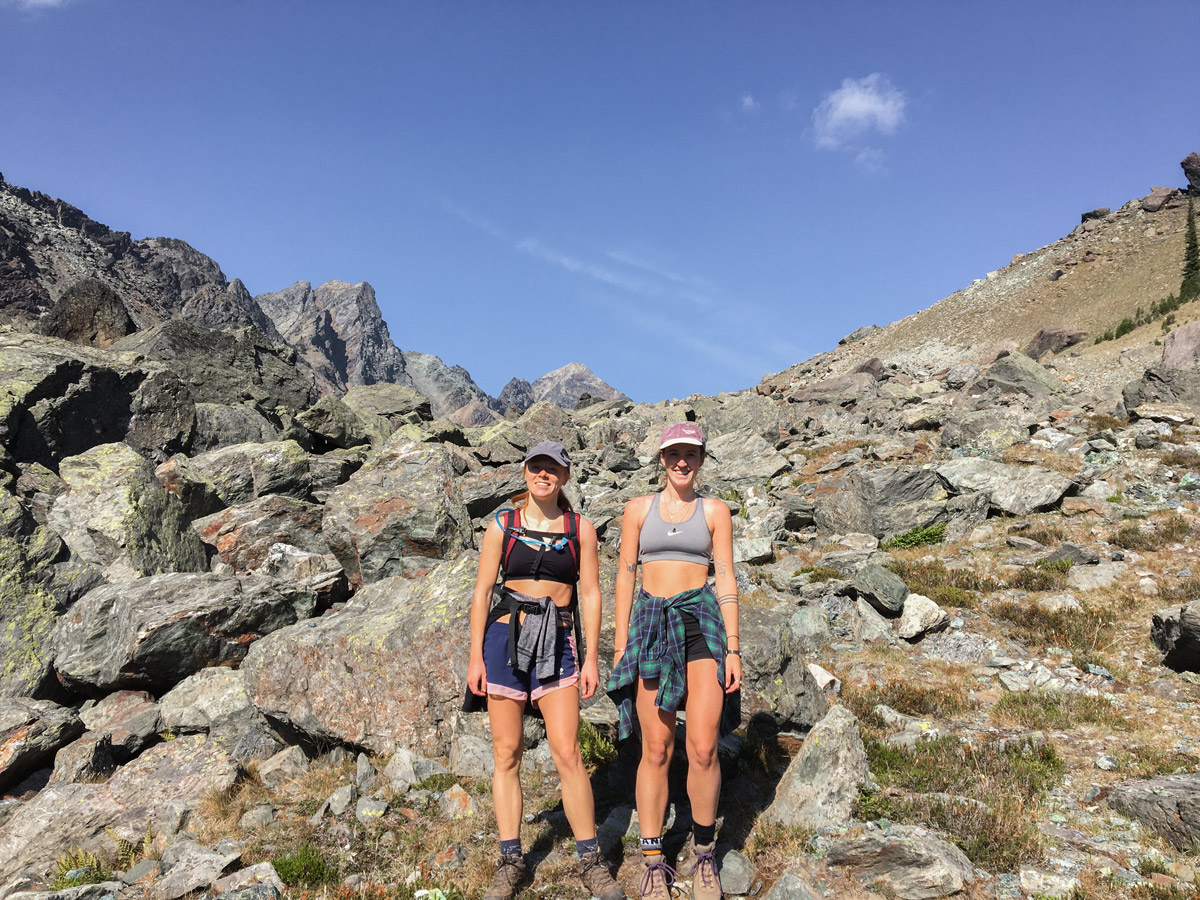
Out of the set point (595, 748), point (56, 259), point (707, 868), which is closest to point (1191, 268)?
point (595, 748)

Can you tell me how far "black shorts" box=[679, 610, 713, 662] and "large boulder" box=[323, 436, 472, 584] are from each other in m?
7.28

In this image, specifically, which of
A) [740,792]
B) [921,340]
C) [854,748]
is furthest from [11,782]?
[921,340]

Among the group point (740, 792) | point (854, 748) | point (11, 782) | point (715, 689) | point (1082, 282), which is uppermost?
point (1082, 282)

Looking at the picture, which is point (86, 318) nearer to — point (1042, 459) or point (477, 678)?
point (477, 678)

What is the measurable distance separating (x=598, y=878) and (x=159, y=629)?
729 cm

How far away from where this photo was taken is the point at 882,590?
11.0 meters

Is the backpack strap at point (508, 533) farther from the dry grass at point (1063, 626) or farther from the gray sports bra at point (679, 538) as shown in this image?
the dry grass at point (1063, 626)

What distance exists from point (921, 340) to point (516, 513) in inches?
3088

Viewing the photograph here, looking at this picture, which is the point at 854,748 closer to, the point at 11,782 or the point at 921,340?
the point at 11,782

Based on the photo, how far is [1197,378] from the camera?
22109 millimetres

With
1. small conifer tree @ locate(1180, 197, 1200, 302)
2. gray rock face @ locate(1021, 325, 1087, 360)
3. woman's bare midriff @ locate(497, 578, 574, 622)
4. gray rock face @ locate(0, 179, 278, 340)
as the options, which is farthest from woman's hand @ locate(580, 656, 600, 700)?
gray rock face @ locate(0, 179, 278, 340)

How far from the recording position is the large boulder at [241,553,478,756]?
24.0 feet

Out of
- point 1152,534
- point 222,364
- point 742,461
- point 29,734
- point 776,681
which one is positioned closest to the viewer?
point 776,681

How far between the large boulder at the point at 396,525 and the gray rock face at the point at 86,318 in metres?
24.0
